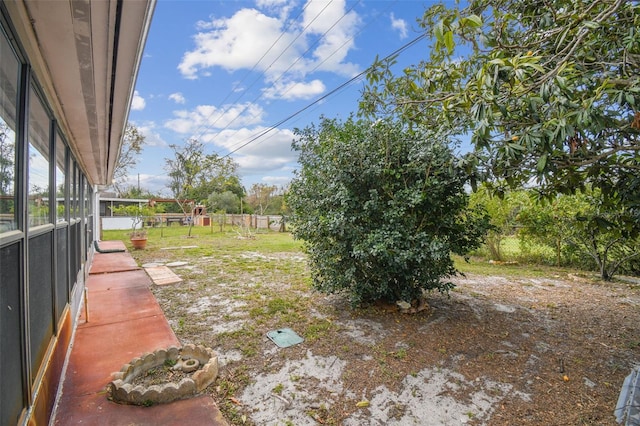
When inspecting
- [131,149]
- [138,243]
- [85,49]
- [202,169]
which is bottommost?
[138,243]

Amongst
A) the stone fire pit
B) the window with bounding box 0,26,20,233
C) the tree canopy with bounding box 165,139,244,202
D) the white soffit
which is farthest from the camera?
the tree canopy with bounding box 165,139,244,202

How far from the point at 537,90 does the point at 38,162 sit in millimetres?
3724

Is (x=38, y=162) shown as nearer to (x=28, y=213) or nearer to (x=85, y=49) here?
(x=28, y=213)

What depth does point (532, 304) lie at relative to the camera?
481 cm

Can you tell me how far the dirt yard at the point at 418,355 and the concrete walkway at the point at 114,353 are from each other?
224 millimetres

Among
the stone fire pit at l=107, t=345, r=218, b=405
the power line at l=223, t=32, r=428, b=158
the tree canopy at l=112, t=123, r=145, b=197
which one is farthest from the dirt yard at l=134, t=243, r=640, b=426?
the tree canopy at l=112, t=123, r=145, b=197

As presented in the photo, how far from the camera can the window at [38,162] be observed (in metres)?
1.94

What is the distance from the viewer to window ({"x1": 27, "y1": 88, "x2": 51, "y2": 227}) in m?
1.94

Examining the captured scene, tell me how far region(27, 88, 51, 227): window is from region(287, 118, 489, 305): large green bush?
2.65 meters

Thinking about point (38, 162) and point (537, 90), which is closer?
point (38, 162)

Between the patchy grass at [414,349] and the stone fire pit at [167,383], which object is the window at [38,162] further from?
the patchy grass at [414,349]

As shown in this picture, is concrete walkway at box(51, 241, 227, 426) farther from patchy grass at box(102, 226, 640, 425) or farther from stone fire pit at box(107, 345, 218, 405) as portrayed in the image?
patchy grass at box(102, 226, 640, 425)

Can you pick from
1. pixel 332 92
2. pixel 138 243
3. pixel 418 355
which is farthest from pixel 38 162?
pixel 138 243

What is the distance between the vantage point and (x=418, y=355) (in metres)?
3.12
